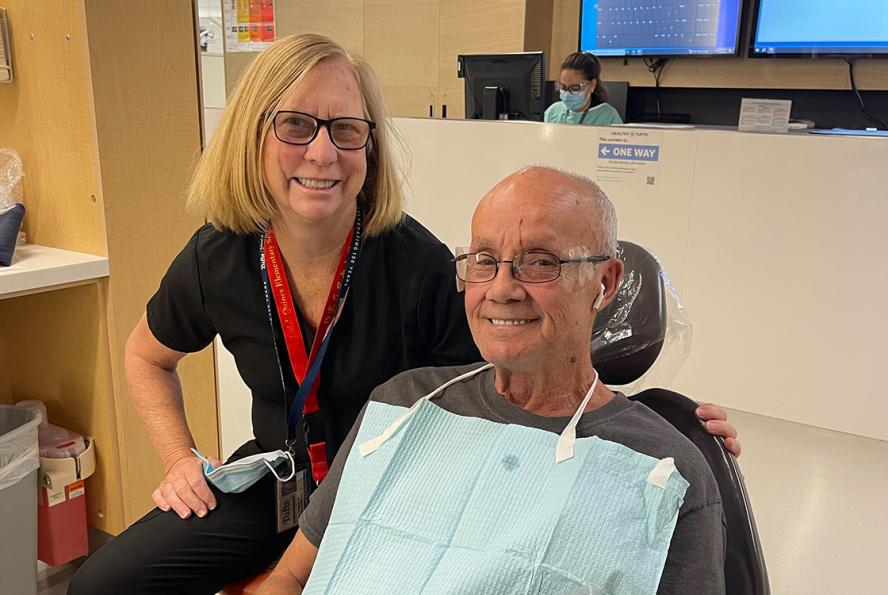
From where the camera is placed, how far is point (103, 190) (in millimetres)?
1986

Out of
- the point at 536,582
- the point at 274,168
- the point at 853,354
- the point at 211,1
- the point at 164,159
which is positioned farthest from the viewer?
the point at 211,1

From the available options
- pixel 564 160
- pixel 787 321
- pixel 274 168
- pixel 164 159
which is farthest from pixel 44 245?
pixel 787 321

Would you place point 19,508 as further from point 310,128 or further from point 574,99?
point 574,99

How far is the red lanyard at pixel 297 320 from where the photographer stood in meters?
1.52

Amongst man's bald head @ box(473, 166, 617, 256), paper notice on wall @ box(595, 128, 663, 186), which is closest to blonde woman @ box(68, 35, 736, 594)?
man's bald head @ box(473, 166, 617, 256)

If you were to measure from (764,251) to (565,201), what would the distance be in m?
2.55

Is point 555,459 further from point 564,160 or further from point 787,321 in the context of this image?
point 564,160

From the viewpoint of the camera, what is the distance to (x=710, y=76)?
17.1ft

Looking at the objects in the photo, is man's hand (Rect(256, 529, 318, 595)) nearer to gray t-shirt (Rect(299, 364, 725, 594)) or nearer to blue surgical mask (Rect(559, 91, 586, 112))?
gray t-shirt (Rect(299, 364, 725, 594))

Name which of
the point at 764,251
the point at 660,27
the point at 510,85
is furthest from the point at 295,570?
the point at 660,27

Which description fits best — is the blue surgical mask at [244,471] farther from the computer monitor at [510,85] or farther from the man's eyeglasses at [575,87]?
the man's eyeglasses at [575,87]

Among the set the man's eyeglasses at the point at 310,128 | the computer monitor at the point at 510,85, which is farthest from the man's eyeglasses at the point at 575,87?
the man's eyeglasses at the point at 310,128

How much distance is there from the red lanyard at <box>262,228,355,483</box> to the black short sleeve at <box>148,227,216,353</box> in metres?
0.17

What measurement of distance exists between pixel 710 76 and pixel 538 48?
4.30 ft
